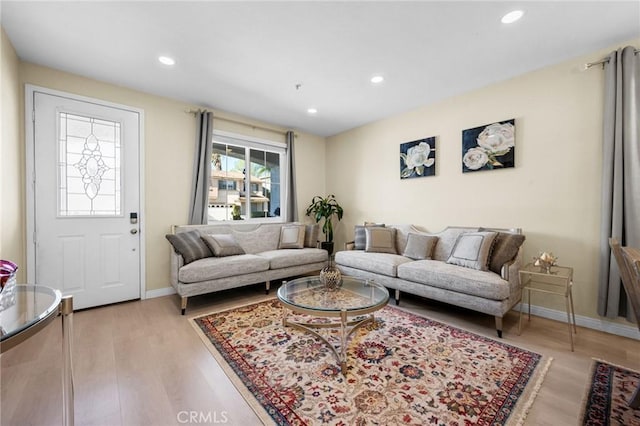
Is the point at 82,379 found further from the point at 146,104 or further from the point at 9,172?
the point at 146,104

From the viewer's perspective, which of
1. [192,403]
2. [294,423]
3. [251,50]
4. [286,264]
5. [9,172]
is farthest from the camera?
[286,264]

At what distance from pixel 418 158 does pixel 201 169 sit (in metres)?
3.08

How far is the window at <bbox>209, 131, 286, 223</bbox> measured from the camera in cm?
405

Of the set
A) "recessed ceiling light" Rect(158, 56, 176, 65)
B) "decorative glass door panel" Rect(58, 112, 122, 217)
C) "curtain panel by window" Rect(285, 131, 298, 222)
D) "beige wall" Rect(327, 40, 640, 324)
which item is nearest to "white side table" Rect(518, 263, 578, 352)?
"beige wall" Rect(327, 40, 640, 324)

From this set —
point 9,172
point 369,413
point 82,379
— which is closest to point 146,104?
point 9,172

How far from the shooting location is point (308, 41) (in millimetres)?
2291

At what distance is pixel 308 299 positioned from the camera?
2.12 meters

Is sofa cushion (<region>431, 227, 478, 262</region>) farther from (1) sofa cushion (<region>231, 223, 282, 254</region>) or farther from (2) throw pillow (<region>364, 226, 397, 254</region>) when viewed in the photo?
(1) sofa cushion (<region>231, 223, 282, 254</region>)

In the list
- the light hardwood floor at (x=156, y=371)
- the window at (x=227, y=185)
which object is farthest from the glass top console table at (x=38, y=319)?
the window at (x=227, y=185)

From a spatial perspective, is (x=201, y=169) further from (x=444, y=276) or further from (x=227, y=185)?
(x=444, y=276)

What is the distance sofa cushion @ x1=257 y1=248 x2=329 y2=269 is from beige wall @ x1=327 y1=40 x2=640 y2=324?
1.37 metres

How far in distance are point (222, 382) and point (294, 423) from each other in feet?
1.98

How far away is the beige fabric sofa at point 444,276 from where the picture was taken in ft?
7.57

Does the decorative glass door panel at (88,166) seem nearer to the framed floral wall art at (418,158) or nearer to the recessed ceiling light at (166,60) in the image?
the recessed ceiling light at (166,60)
